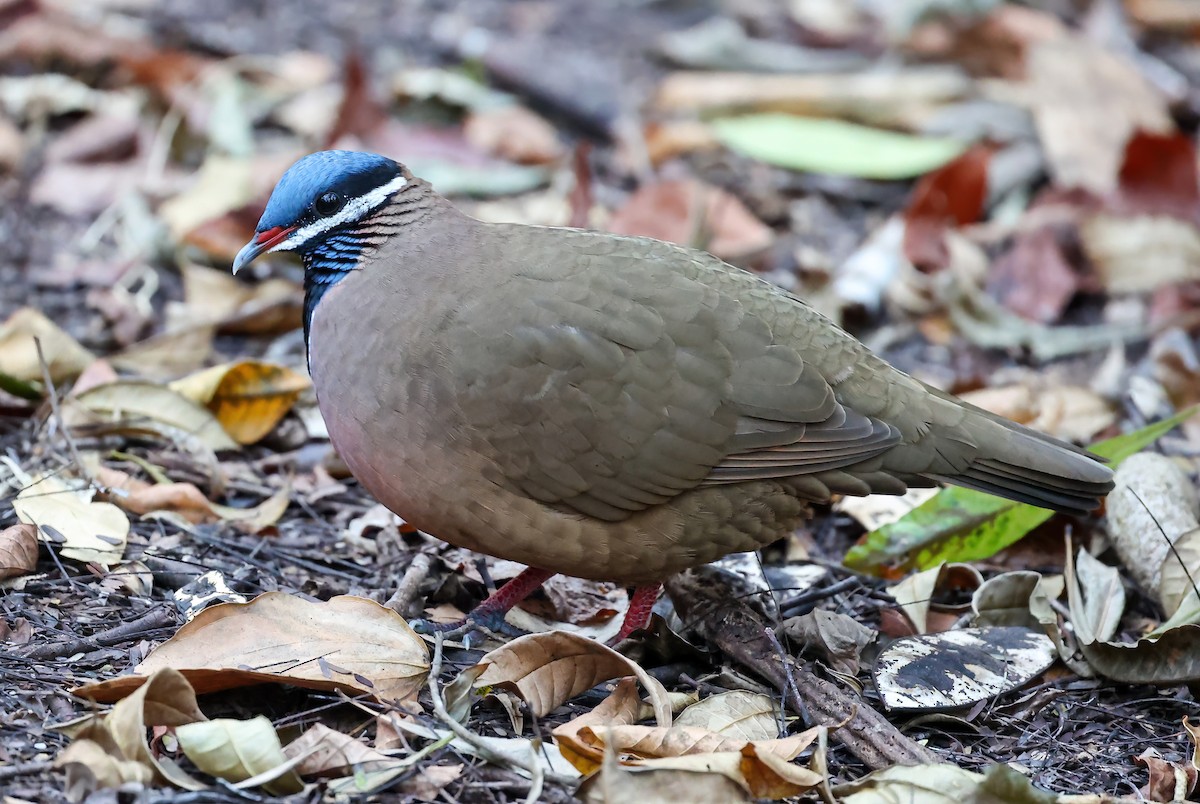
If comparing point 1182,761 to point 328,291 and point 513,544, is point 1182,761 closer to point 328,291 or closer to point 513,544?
point 513,544

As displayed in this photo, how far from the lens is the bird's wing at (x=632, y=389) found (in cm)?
Answer: 377

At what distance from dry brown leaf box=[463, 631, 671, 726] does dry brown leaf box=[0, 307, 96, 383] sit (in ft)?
8.22

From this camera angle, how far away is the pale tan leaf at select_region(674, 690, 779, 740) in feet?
11.6

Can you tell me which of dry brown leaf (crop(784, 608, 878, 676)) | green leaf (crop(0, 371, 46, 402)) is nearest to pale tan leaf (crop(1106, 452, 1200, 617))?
dry brown leaf (crop(784, 608, 878, 676))

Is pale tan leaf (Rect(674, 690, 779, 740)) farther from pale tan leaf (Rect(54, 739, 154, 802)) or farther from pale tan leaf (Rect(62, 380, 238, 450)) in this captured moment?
pale tan leaf (Rect(62, 380, 238, 450))

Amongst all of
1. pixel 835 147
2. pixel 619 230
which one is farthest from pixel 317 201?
pixel 835 147

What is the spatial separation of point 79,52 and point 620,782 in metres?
6.28

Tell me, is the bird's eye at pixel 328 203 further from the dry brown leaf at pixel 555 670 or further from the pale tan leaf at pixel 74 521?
the dry brown leaf at pixel 555 670

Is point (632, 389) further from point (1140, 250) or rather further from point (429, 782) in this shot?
point (1140, 250)

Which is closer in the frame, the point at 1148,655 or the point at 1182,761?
the point at 1182,761

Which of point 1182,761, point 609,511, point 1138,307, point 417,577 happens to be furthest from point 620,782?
point 1138,307

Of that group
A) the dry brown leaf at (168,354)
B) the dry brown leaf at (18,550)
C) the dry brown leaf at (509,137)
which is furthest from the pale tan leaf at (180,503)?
the dry brown leaf at (509,137)

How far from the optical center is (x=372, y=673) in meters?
3.42

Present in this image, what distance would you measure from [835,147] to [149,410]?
4.48m
